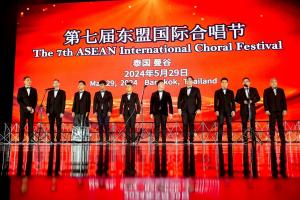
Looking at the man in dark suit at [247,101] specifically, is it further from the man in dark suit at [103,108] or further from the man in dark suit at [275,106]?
the man in dark suit at [103,108]

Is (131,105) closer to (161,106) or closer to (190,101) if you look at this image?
(161,106)

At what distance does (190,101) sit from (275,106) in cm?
141

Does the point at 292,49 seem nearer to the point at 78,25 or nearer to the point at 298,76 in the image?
the point at 298,76

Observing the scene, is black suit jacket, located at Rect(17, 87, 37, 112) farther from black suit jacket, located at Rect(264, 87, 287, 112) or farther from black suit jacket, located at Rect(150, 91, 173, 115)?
black suit jacket, located at Rect(264, 87, 287, 112)

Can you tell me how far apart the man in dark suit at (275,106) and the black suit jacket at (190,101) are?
116 centimetres

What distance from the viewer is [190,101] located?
5.81 metres

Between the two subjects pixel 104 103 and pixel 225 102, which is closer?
pixel 225 102

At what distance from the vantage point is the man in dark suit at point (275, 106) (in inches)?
233

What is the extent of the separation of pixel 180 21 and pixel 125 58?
4.19 ft

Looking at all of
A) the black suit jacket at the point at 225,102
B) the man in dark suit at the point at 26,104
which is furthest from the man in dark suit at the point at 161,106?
the man in dark suit at the point at 26,104

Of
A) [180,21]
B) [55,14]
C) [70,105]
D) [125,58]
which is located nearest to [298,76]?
[180,21]

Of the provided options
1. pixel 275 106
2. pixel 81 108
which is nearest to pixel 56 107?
pixel 81 108

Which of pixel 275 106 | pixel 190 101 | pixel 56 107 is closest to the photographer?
pixel 190 101

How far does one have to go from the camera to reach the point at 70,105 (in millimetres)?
7082
